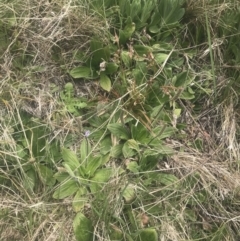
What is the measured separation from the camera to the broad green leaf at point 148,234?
5.35 feet

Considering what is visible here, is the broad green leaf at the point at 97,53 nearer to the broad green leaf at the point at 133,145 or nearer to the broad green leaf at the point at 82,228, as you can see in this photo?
the broad green leaf at the point at 133,145

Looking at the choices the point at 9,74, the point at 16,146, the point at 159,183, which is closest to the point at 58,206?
the point at 16,146

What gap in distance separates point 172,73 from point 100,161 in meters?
0.46

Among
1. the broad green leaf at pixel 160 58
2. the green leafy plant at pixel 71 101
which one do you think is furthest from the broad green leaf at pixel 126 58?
the green leafy plant at pixel 71 101

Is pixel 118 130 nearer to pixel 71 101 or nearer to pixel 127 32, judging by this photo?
pixel 71 101

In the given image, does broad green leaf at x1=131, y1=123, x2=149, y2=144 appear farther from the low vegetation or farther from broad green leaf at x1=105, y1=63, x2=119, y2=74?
broad green leaf at x1=105, y1=63, x2=119, y2=74

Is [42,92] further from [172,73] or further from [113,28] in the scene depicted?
[172,73]

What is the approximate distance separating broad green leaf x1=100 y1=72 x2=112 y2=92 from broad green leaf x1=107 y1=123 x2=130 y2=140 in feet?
0.51

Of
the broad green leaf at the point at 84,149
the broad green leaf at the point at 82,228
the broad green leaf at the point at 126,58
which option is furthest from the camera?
the broad green leaf at the point at 126,58

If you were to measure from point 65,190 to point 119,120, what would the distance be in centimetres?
33

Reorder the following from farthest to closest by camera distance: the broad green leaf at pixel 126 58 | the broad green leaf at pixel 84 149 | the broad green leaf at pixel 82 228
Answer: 1. the broad green leaf at pixel 126 58
2. the broad green leaf at pixel 84 149
3. the broad green leaf at pixel 82 228

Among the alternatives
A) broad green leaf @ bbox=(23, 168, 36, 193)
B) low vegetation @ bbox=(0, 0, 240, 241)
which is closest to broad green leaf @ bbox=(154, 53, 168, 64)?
low vegetation @ bbox=(0, 0, 240, 241)

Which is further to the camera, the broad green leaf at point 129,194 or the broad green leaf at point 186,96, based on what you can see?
the broad green leaf at point 186,96

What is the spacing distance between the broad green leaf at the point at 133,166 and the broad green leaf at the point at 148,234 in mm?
213
